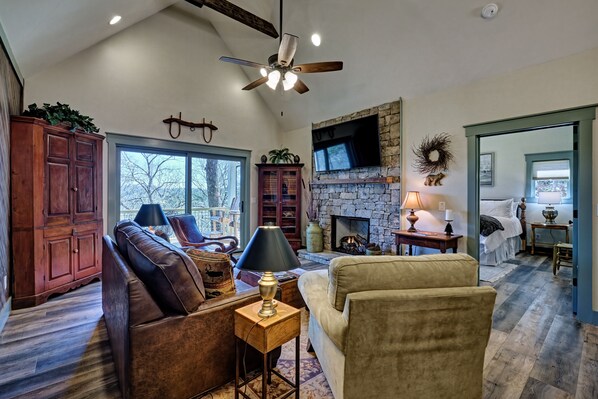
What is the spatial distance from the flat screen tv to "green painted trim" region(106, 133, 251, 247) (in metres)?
1.58

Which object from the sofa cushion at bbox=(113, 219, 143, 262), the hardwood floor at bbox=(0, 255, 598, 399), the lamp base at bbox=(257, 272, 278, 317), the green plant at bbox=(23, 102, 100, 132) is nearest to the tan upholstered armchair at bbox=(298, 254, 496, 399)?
the lamp base at bbox=(257, 272, 278, 317)

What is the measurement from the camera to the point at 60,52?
3.49 metres

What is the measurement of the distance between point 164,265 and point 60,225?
108 inches

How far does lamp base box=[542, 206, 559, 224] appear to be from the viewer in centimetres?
559

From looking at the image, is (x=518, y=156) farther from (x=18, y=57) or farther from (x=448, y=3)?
(x=18, y=57)

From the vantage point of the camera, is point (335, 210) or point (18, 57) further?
point (335, 210)

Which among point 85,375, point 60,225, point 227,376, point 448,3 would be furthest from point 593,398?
point 60,225

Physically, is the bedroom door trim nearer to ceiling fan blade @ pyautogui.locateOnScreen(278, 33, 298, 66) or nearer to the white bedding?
the white bedding

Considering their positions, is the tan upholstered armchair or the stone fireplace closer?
the tan upholstered armchair

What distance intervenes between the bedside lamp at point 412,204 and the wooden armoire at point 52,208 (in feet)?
14.5

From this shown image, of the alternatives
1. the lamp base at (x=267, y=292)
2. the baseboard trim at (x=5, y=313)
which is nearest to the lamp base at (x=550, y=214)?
the lamp base at (x=267, y=292)

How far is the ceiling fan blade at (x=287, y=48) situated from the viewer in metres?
2.66

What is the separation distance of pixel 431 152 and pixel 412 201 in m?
0.78

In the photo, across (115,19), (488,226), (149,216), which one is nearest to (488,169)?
(488,226)
